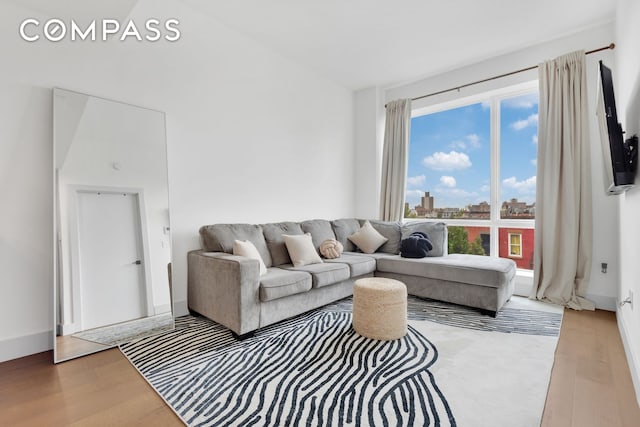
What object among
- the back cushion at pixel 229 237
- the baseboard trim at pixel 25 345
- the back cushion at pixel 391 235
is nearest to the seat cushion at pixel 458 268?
the back cushion at pixel 391 235

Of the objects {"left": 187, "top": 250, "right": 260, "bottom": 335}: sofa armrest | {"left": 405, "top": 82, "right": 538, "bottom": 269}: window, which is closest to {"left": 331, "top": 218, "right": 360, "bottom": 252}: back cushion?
{"left": 405, "top": 82, "right": 538, "bottom": 269}: window

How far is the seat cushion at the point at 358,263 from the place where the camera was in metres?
3.31

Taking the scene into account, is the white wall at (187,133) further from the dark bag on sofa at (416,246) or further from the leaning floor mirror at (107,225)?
the dark bag on sofa at (416,246)

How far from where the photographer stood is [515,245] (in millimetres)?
3959

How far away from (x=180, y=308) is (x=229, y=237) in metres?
0.80

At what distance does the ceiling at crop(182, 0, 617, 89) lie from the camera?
292cm

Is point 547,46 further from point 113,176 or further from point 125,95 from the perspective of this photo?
point 113,176

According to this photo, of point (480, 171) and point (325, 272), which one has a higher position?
point (480, 171)

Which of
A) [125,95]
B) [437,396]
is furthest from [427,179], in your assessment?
[125,95]

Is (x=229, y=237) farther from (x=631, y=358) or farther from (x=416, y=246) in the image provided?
(x=631, y=358)

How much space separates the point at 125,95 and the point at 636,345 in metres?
3.98

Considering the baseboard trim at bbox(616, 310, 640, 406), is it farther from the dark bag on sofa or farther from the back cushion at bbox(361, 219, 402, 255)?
the back cushion at bbox(361, 219, 402, 255)

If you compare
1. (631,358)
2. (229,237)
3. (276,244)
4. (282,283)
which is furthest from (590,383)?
(229,237)

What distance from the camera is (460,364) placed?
79.6 inches
